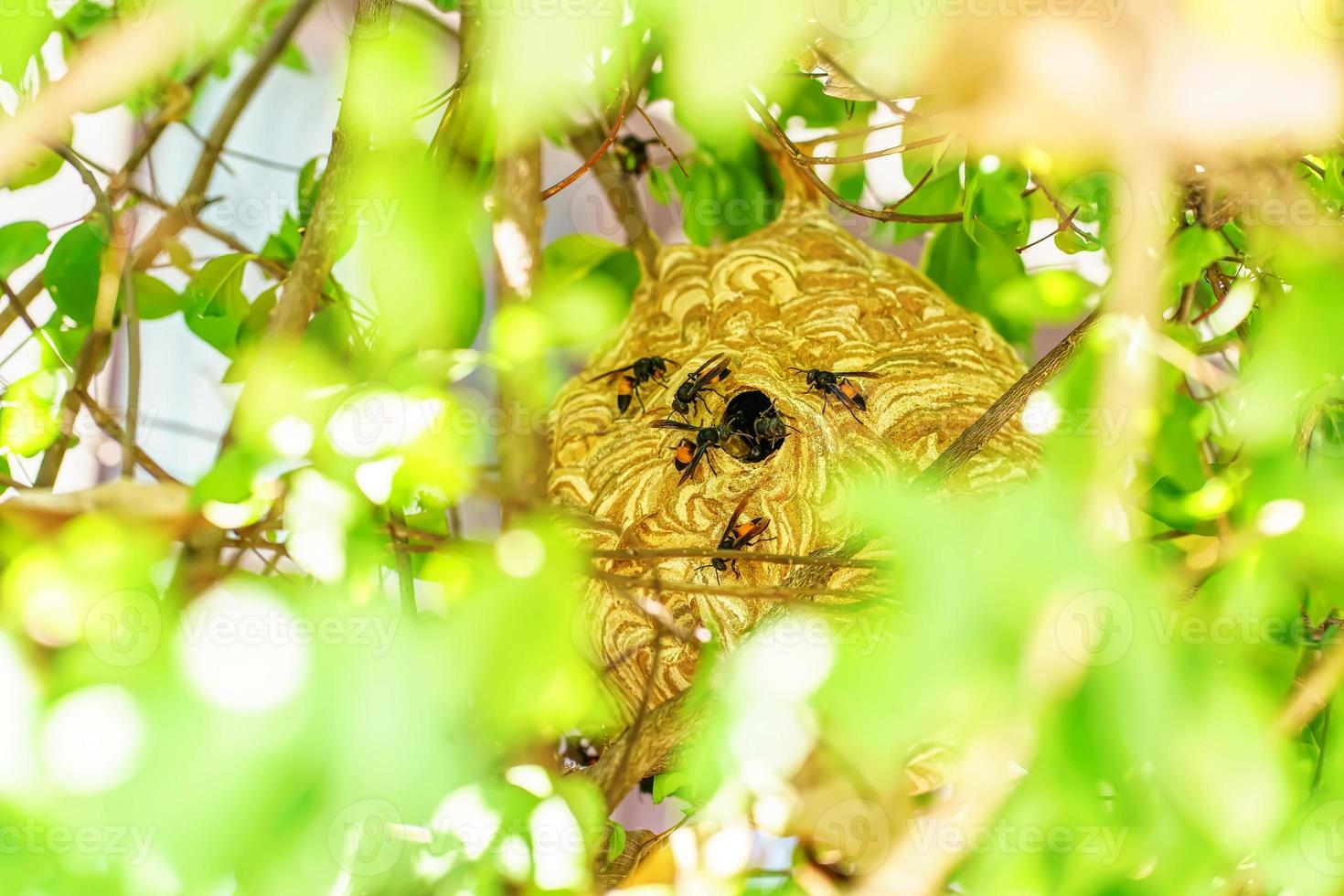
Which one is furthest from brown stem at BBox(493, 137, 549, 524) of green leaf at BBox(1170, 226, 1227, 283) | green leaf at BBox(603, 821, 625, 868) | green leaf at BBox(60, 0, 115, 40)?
green leaf at BBox(60, 0, 115, 40)

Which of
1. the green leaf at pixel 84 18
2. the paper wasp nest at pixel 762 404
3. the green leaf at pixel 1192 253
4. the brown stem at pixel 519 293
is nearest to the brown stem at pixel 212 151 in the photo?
the green leaf at pixel 84 18

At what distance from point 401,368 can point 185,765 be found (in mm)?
221

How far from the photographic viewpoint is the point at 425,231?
12.1 inches

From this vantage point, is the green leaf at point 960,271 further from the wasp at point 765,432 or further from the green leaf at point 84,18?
the green leaf at point 84,18

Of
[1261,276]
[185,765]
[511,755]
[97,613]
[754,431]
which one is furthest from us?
[754,431]

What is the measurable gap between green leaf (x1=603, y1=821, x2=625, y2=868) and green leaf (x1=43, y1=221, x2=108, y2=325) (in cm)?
62

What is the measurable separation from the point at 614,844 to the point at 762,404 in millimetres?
354

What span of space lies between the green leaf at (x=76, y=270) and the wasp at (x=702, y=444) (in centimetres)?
50

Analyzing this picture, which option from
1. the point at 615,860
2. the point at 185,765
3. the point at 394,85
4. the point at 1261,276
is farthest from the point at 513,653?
the point at 1261,276

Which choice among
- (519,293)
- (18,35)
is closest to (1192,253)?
(519,293)

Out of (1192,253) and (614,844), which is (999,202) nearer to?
(1192,253)

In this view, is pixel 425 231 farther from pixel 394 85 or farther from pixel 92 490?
pixel 92 490

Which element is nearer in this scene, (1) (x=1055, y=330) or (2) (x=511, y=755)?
(2) (x=511, y=755)

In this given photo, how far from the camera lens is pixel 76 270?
2.52 feet
